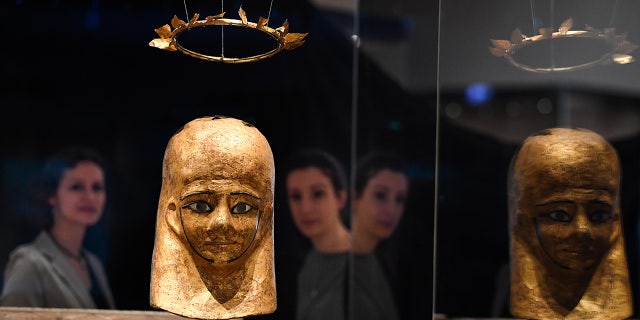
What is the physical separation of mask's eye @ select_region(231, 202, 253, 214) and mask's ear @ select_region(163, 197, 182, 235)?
1.02 feet

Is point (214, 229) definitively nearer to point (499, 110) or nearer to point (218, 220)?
point (218, 220)

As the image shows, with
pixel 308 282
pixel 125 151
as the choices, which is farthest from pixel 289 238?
pixel 125 151

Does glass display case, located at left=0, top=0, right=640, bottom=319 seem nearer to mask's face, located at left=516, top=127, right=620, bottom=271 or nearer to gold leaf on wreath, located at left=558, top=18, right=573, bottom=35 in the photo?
gold leaf on wreath, located at left=558, top=18, right=573, bottom=35

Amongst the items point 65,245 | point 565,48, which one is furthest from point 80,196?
point 565,48

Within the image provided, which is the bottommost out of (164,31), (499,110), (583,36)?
(499,110)

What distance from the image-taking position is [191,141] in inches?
160

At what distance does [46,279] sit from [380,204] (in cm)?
246

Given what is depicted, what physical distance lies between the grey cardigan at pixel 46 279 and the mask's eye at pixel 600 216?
3.19 meters

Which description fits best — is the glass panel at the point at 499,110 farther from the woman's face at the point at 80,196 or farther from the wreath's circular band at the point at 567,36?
the woman's face at the point at 80,196

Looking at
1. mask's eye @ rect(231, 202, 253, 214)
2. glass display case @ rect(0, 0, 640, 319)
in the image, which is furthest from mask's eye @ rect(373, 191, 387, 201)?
mask's eye @ rect(231, 202, 253, 214)

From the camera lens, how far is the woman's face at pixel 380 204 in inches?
218

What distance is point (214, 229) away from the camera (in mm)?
3912

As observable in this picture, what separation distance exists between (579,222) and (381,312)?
1942 millimetres

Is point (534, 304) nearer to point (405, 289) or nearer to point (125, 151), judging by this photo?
point (405, 289)
